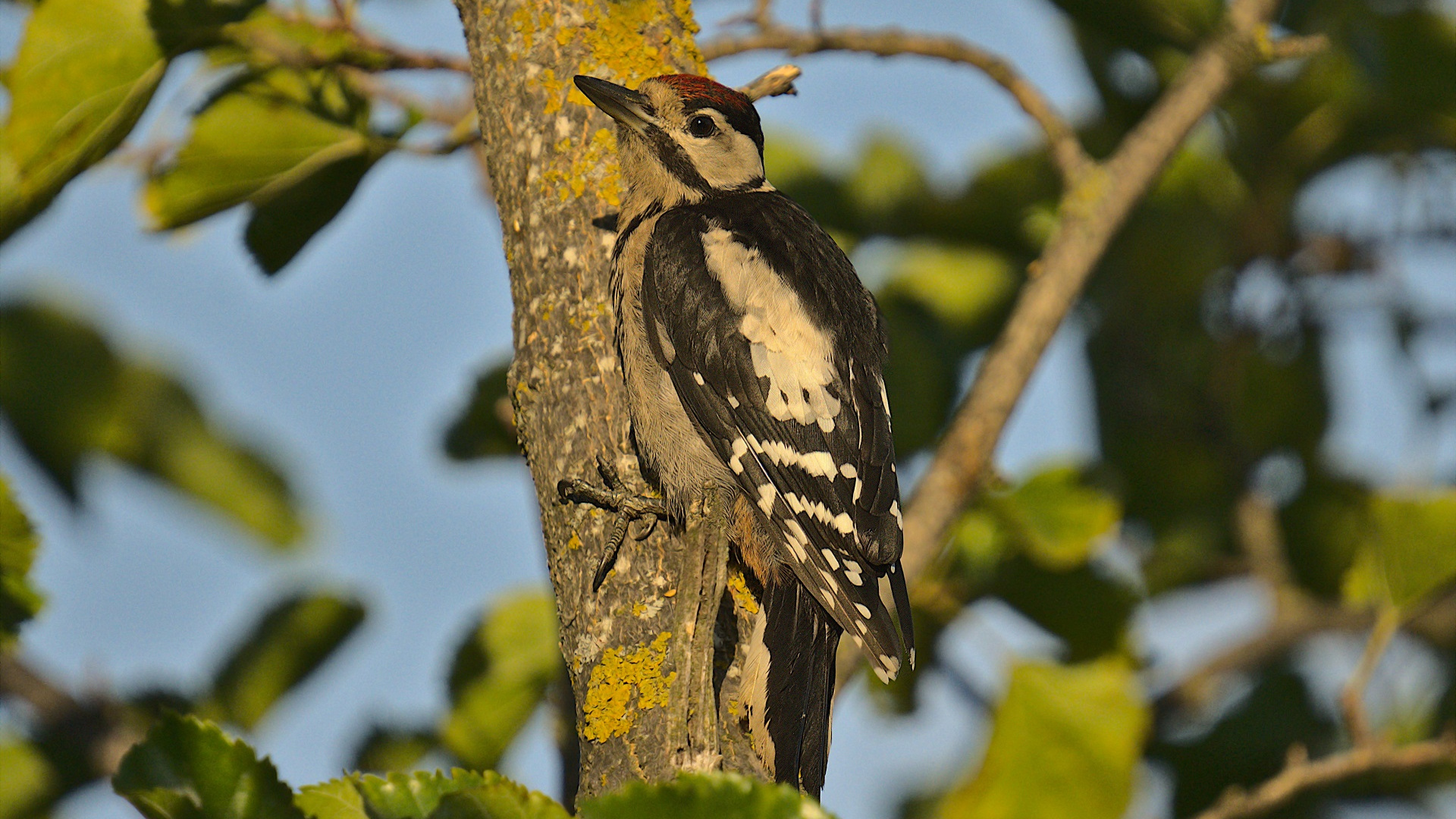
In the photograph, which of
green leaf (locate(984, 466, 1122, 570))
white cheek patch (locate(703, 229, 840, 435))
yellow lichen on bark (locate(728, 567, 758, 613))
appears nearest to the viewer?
yellow lichen on bark (locate(728, 567, 758, 613))

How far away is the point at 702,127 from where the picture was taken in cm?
294

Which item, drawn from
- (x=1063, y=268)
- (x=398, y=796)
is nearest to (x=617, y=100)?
(x=1063, y=268)

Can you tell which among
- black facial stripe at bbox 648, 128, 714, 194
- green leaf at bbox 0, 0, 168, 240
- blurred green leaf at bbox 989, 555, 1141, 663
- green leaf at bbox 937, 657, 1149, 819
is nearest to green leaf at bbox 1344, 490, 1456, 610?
blurred green leaf at bbox 989, 555, 1141, 663

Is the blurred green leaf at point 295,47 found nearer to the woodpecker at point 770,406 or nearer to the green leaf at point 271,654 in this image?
the woodpecker at point 770,406

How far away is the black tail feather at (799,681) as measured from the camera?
7.25ft

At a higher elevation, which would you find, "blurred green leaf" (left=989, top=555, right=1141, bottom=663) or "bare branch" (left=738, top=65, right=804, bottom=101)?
"bare branch" (left=738, top=65, right=804, bottom=101)

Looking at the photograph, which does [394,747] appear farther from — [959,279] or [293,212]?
[959,279]

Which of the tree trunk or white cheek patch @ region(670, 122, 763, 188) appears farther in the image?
white cheek patch @ region(670, 122, 763, 188)

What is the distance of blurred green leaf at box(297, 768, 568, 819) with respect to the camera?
137 cm

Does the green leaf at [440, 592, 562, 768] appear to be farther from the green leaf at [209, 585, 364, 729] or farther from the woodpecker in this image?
the woodpecker

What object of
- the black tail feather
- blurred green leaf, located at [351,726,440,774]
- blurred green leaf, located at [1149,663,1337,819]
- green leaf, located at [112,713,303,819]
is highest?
green leaf, located at [112,713,303,819]

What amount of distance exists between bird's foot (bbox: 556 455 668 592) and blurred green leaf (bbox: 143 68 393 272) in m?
1.14

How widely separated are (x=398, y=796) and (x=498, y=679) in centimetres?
175

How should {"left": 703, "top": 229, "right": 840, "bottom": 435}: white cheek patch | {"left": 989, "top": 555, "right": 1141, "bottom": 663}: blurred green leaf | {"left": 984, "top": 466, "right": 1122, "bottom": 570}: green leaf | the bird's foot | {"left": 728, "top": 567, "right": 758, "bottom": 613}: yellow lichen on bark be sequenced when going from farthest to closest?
{"left": 989, "top": 555, "right": 1141, "bottom": 663}: blurred green leaf
{"left": 984, "top": 466, "right": 1122, "bottom": 570}: green leaf
{"left": 703, "top": 229, "right": 840, "bottom": 435}: white cheek patch
{"left": 728, "top": 567, "right": 758, "bottom": 613}: yellow lichen on bark
the bird's foot
